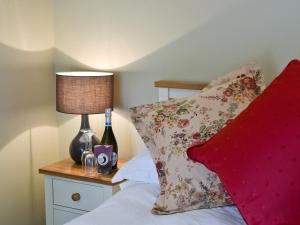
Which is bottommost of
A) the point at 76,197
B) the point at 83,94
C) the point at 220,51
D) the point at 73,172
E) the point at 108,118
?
the point at 76,197

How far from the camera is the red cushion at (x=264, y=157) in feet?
4.07

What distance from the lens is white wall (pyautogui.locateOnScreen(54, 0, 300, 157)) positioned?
2014 mm

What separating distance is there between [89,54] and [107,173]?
68 centimetres

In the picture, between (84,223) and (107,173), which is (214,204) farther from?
(107,173)

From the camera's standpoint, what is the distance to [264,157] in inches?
51.1

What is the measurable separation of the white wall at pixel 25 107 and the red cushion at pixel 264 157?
1207 mm

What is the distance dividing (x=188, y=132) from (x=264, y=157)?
356mm

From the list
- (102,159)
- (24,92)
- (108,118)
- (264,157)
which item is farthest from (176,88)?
(264,157)

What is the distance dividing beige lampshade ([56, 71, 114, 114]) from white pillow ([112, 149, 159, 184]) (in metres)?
0.41

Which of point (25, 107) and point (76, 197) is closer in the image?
point (76, 197)

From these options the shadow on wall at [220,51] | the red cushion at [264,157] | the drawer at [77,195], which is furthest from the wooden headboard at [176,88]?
the red cushion at [264,157]

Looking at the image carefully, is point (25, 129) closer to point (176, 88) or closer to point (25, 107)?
point (25, 107)

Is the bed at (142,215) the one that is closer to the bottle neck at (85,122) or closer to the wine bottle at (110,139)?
the wine bottle at (110,139)

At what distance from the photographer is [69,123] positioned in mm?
2602
